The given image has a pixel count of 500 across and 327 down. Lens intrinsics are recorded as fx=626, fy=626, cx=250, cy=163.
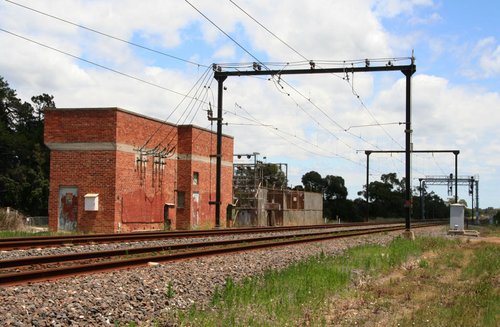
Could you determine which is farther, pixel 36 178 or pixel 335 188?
pixel 335 188

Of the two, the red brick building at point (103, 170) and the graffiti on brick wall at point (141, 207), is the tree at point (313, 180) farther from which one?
the red brick building at point (103, 170)

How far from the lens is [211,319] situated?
8.51 metres

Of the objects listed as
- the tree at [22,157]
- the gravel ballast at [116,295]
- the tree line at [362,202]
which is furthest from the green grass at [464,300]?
the tree line at [362,202]

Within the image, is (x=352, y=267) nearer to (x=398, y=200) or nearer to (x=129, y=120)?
(x=129, y=120)

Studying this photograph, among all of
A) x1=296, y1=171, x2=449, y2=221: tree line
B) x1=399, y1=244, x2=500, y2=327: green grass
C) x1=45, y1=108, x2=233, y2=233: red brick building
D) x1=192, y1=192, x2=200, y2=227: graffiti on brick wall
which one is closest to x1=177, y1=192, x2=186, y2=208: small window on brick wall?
x1=192, y1=192, x2=200, y2=227: graffiti on brick wall

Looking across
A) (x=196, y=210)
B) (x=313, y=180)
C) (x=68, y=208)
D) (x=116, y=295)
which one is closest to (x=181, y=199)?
(x=196, y=210)

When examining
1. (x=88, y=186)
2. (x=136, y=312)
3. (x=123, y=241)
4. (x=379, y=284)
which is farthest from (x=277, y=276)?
(x=88, y=186)

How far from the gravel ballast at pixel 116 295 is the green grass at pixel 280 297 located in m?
0.42

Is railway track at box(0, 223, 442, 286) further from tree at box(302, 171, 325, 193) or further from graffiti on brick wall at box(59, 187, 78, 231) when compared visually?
tree at box(302, 171, 325, 193)

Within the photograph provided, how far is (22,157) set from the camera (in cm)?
7525

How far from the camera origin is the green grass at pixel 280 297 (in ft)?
28.6

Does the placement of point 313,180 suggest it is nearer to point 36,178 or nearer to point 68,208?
point 36,178

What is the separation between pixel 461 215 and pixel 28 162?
53.0 metres

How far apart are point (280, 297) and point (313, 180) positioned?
326ft
